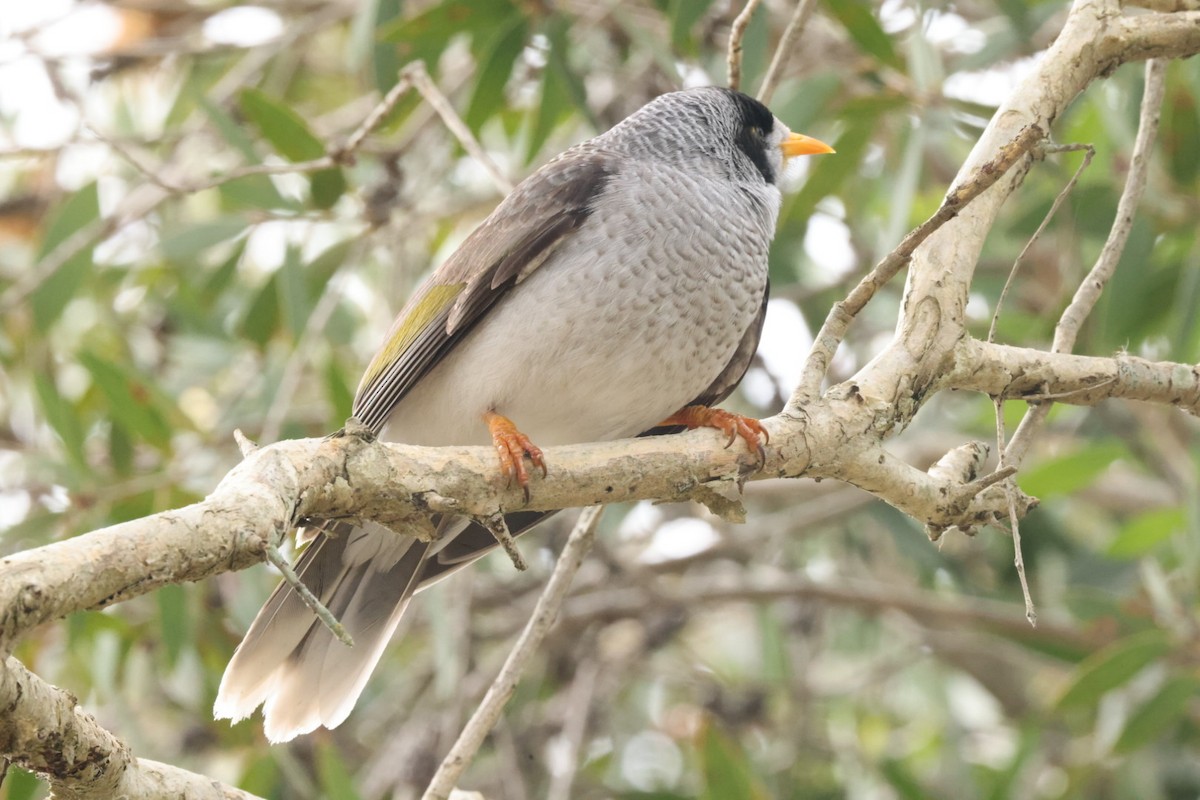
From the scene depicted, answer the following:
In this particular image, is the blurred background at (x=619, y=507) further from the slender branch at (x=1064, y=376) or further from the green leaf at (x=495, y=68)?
the slender branch at (x=1064, y=376)

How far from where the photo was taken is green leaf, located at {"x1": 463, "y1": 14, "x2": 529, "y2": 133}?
479 centimetres

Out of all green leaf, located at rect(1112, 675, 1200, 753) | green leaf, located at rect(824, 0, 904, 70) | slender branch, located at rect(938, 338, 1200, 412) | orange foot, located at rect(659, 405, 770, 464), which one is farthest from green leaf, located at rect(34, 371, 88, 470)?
green leaf, located at rect(1112, 675, 1200, 753)

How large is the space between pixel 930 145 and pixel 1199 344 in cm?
169

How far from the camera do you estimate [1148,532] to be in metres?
5.20

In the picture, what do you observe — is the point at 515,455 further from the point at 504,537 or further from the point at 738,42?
the point at 738,42

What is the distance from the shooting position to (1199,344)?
5082mm

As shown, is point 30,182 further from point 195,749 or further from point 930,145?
point 930,145

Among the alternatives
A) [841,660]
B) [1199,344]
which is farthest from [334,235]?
[1199,344]

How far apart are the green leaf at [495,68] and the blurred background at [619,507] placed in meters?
0.02

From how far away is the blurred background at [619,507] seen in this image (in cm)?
476

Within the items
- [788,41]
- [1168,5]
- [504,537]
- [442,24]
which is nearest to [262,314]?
[442,24]

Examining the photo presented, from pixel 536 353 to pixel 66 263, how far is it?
224 centimetres

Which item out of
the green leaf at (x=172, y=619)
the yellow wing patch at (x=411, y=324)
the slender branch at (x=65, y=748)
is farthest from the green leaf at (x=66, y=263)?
the slender branch at (x=65, y=748)

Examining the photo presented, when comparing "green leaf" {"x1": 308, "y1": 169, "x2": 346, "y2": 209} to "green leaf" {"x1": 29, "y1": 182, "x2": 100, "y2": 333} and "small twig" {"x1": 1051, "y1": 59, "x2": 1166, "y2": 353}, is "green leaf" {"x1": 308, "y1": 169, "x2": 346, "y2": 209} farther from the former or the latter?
"small twig" {"x1": 1051, "y1": 59, "x2": 1166, "y2": 353}
